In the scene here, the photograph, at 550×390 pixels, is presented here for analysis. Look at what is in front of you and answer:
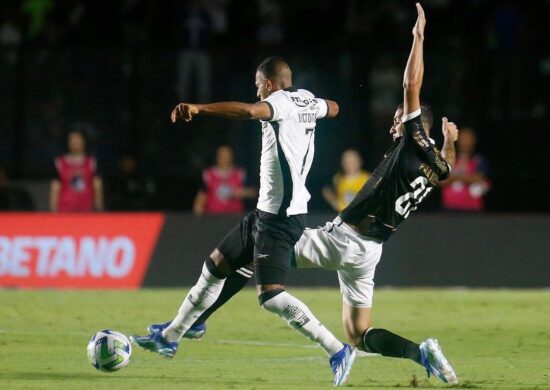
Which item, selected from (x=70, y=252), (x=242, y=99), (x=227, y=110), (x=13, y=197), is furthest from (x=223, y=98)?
(x=227, y=110)

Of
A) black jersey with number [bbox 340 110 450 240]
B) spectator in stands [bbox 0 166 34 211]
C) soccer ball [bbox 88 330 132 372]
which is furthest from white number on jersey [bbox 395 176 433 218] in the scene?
spectator in stands [bbox 0 166 34 211]

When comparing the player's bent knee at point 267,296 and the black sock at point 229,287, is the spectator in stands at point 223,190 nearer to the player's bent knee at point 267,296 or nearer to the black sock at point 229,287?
the black sock at point 229,287

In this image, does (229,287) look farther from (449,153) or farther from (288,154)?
(449,153)

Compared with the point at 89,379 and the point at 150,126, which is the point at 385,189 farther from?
the point at 150,126

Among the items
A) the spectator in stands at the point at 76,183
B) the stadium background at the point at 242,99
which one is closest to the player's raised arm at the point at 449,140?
the spectator in stands at the point at 76,183

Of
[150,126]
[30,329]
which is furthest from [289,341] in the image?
[150,126]

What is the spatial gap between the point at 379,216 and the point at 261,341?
293 cm

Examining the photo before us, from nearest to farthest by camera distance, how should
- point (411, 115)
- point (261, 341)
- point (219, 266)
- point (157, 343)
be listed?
point (411, 115) < point (219, 266) < point (157, 343) < point (261, 341)

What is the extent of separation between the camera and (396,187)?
9.20 m

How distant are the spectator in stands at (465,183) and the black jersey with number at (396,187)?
835 cm

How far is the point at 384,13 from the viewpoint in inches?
770

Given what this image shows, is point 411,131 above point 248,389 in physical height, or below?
above

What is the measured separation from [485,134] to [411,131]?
10.2 metres

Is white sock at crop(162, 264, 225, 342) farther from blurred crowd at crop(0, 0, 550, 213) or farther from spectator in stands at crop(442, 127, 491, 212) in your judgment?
blurred crowd at crop(0, 0, 550, 213)
